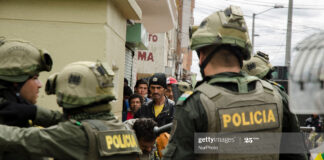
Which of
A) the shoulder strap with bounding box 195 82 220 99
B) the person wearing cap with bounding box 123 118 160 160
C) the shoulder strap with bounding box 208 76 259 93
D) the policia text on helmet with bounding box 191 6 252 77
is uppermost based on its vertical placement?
the policia text on helmet with bounding box 191 6 252 77

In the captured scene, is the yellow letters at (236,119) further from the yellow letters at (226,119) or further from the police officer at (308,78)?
the police officer at (308,78)

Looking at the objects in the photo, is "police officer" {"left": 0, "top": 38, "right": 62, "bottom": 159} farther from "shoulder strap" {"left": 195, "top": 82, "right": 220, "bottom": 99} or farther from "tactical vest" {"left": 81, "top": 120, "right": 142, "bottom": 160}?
"shoulder strap" {"left": 195, "top": 82, "right": 220, "bottom": 99}

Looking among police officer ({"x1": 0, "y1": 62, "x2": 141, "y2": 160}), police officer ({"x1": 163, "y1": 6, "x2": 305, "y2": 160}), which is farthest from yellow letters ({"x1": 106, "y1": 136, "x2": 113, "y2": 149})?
police officer ({"x1": 163, "y1": 6, "x2": 305, "y2": 160})

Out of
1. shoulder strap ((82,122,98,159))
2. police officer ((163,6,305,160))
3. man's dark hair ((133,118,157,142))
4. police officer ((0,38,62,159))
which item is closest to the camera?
police officer ((163,6,305,160))

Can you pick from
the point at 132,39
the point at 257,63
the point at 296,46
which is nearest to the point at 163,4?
the point at 132,39

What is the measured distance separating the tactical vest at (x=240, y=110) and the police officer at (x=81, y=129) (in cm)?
67

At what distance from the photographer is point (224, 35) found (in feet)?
8.93

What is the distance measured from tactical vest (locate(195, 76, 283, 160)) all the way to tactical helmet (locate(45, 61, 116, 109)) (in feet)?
2.31

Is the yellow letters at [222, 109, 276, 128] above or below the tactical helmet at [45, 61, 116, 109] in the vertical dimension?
below

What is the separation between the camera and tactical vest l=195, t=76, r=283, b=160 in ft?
8.28

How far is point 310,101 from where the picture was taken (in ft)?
3.93

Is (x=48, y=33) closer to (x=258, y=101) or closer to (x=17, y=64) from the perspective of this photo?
(x=17, y=64)

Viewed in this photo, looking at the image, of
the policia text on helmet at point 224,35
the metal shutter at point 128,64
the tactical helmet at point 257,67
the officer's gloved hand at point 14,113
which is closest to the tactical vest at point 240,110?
the policia text on helmet at point 224,35

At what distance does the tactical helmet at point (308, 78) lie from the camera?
1.18 metres
